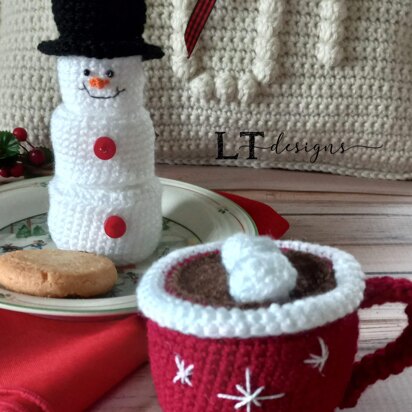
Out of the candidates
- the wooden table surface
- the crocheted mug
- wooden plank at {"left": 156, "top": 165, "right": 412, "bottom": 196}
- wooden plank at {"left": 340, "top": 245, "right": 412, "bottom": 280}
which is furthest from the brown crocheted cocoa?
wooden plank at {"left": 156, "top": 165, "right": 412, "bottom": 196}

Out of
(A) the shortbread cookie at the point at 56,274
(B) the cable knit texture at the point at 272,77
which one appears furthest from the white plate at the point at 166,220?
(B) the cable knit texture at the point at 272,77

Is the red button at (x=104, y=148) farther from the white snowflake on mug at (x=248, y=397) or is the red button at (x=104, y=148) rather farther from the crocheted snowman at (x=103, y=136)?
the white snowflake on mug at (x=248, y=397)

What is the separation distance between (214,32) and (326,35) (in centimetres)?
13

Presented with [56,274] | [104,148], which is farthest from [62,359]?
[104,148]

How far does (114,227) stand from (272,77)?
0.31 metres

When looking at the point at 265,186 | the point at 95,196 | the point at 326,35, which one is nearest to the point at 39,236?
the point at 95,196

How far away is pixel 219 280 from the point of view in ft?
0.90

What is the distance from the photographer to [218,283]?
0.27 m

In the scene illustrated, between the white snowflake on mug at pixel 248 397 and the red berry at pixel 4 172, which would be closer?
the white snowflake on mug at pixel 248 397

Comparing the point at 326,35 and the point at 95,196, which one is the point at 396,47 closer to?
the point at 326,35

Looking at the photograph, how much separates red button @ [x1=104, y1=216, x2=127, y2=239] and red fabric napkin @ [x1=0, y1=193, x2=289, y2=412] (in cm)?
9

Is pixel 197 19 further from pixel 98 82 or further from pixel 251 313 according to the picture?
pixel 251 313

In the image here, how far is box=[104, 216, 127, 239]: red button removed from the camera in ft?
1.62

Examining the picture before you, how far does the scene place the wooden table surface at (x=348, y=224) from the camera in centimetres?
37
